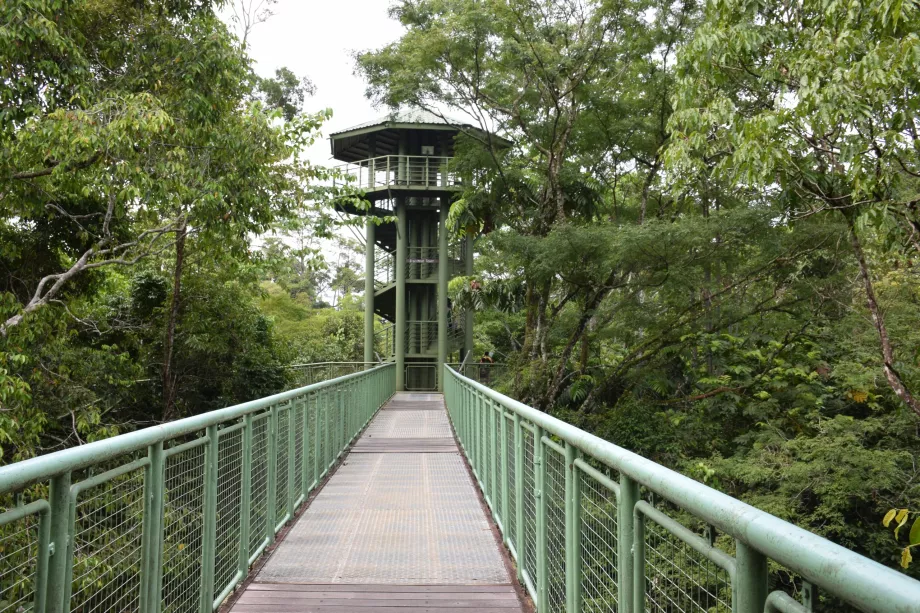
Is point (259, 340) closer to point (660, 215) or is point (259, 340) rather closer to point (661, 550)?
point (660, 215)

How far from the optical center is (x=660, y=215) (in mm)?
15523

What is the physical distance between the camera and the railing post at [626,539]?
235 centimetres

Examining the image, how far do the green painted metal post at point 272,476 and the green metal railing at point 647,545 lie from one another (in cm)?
171

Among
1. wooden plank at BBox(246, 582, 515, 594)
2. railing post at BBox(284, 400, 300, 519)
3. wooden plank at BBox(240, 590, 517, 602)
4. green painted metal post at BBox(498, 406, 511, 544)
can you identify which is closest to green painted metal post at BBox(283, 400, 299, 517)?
railing post at BBox(284, 400, 300, 519)

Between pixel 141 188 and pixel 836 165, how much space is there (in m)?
7.61

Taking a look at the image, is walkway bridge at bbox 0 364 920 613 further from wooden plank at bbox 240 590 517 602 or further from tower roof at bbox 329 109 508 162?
tower roof at bbox 329 109 508 162

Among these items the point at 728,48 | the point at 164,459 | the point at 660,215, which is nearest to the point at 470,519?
the point at 164,459

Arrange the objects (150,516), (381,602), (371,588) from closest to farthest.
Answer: (150,516) → (381,602) → (371,588)

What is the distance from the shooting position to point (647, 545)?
233 cm

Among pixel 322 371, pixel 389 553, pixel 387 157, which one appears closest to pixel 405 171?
pixel 387 157

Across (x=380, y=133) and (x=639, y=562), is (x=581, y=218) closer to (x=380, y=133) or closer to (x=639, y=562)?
(x=380, y=133)

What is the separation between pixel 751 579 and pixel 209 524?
121 inches

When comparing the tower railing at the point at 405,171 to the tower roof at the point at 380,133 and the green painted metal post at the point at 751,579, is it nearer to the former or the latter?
the tower roof at the point at 380,133

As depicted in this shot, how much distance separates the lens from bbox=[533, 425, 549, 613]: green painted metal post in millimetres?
3748
